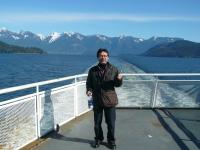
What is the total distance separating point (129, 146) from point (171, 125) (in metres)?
2.18

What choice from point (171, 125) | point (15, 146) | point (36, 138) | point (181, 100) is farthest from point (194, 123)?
point (15, 146)

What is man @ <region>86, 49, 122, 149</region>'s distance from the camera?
635 cm

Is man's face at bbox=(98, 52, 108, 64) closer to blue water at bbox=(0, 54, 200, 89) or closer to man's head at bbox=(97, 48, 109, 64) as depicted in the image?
man's head at bbox=(97, 48, 109, 64)

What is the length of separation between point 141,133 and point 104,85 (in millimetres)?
2012

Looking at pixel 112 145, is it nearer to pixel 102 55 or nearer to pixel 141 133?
pixel 141 133

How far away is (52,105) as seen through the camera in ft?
26.1

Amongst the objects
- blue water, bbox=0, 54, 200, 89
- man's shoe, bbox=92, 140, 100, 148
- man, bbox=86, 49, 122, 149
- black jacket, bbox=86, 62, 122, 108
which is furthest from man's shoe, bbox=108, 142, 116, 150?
blue water, bbox=0, 54, 200, 89

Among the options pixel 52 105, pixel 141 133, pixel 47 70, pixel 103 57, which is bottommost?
pixel 47 70

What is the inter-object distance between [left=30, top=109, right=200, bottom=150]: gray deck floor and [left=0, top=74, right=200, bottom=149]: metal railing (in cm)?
29

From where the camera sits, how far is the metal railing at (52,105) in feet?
20.3

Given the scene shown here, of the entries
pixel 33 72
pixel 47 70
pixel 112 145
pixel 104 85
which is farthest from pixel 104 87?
pixel 47 70

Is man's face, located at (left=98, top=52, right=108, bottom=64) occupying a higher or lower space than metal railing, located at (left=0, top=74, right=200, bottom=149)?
higher

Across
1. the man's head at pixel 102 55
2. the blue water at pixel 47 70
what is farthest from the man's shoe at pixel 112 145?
the blue water at pixel 47 70

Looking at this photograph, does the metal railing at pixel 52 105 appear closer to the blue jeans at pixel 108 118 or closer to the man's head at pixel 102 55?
the blue jeans at pixel 108 118
